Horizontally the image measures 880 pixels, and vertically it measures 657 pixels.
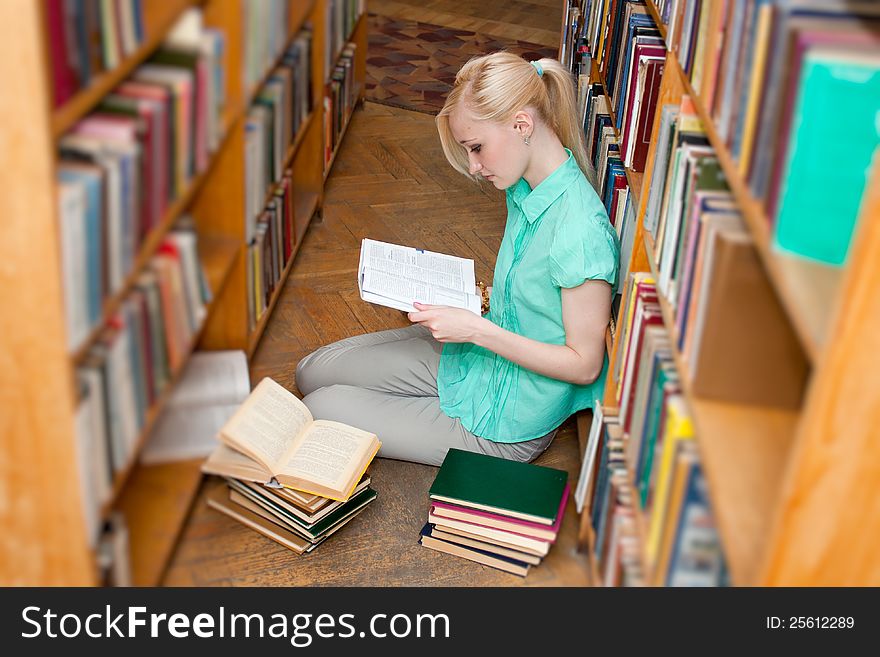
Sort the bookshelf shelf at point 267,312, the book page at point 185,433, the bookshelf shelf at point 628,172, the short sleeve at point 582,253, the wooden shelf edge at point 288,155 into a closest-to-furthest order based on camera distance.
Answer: the book page at point 185,433
the short sleeve at point 582,253
the bookshelf shelf at point 628,172
the bookshelf shelf at point 267,312
the wooden shelf edge at point 288,155

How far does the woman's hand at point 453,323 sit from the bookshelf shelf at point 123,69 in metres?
0.93

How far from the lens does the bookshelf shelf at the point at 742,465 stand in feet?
4.33

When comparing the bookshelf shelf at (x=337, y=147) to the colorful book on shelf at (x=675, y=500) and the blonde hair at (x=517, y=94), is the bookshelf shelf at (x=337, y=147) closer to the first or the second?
the blonde hair at (x=517, y=94)

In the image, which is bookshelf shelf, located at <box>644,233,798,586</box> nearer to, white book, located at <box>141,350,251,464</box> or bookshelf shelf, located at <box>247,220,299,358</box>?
white book, located at <box>141,350,251,464</box>

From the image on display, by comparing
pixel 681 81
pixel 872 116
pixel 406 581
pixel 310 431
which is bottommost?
pixel 406 581

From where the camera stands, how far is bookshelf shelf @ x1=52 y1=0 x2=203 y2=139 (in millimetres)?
1328

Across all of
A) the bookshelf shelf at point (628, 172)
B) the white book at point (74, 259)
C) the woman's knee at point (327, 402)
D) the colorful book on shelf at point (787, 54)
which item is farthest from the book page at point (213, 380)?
the colorful book on shelf at point (787, 54)

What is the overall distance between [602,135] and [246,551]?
6.24 ft

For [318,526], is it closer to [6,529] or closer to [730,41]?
[6,529]

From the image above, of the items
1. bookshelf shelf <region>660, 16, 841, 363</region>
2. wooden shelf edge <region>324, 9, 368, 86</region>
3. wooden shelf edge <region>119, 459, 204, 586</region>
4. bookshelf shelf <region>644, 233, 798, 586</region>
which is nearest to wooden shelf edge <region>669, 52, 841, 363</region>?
bookshelf shelf <region>660, 16, 841, 363</region>

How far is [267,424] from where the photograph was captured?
232 centimetres

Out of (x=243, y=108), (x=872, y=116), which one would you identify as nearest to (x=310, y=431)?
(x=243, y=108)

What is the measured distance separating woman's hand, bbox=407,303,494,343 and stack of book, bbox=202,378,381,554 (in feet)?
1.09

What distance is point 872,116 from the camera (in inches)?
49.1
